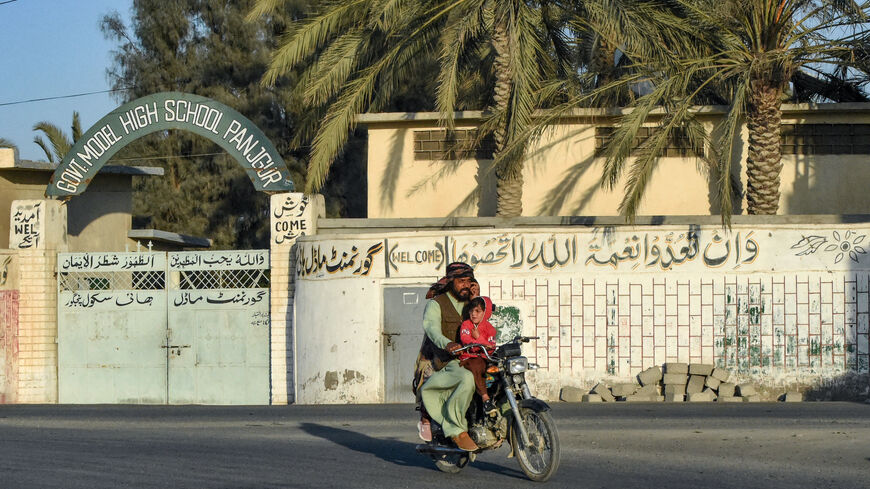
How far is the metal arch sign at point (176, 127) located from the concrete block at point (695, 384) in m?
6.87

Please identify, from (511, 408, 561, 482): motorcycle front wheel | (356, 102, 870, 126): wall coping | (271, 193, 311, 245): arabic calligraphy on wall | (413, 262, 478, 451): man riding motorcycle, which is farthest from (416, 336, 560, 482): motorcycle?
(356, 102, 870, 126): wall coping

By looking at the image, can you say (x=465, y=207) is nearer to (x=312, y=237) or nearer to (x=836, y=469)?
(x=312, y=237)

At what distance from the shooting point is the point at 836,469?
335 inches

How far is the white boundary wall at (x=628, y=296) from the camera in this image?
15.5 metres

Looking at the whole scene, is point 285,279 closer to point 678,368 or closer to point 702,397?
point 678,368

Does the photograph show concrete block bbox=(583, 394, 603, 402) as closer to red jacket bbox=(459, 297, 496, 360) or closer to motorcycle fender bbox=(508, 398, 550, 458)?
red jacket bbox=(459, 297, 496, 360)

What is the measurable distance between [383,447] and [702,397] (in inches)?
255

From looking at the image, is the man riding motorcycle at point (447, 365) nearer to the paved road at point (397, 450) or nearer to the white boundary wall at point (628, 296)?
the paved road at point (397, 450)

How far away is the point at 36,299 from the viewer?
61.1ft

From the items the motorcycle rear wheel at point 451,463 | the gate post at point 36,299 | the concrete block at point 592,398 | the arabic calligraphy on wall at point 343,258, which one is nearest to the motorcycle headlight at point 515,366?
the motorcycle rear wheel at point 451,463

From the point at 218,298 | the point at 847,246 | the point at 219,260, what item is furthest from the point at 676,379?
the point at 219,260

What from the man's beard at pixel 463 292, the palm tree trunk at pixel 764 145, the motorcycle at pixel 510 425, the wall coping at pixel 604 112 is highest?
the wall coping at pixel 604 112

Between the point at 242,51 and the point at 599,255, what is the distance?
2482 centimetres

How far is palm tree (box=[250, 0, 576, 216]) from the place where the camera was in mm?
17562
